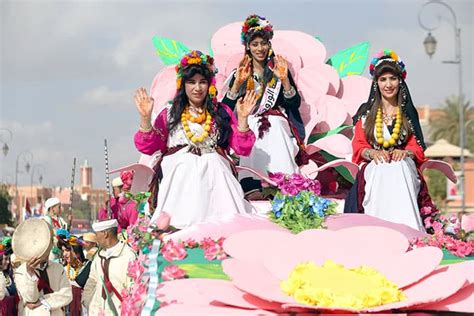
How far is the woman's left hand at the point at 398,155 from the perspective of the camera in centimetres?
828

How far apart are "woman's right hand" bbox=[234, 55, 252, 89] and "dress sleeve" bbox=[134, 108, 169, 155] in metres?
1.42

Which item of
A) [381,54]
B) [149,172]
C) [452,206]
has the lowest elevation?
[452,206]

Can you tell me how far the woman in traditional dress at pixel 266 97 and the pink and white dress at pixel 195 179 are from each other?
1428mm

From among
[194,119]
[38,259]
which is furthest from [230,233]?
[38,259]

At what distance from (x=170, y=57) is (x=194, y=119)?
332 cm

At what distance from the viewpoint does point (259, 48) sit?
9758 millimetres

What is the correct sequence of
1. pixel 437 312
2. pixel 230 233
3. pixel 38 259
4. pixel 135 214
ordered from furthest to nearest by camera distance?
pixel 135 214, pixel 38 259, pixel 230 233, pixel 437 312

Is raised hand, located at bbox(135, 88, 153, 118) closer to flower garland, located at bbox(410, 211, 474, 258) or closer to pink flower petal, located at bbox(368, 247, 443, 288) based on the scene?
flower garland, located at bbox(410, 211, 474, 258)

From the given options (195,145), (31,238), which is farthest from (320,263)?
(31,238)

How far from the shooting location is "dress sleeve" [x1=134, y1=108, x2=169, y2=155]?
809 cm

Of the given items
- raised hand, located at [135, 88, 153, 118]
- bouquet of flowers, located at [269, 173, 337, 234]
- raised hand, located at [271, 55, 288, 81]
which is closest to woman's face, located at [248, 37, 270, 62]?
raised hand, located at [271, 55, 288, 81]

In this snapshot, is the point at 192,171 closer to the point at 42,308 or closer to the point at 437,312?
the point at 42,308

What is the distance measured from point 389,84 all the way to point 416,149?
60cm

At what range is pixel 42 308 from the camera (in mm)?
8562
